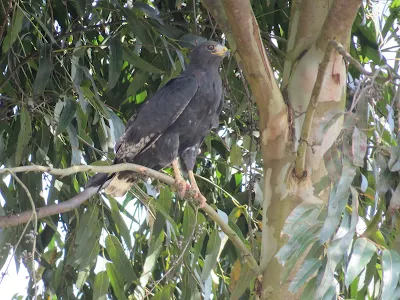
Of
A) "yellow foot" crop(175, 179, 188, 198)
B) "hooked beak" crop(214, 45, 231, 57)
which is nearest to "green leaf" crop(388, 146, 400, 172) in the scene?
"yellow foot" crop(175, 179, 188, 198)

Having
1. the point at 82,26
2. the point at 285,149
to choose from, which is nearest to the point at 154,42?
the point at 82,26

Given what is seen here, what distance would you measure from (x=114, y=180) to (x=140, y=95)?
66 centimetres

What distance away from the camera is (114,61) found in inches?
111

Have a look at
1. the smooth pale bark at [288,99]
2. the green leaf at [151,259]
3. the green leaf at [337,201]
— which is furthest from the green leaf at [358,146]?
the green leaf at [151,259]

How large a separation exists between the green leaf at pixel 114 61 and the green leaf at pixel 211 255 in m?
0.67

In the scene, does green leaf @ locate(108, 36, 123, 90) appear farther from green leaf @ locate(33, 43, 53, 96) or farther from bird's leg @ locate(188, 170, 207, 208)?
bird's leg @ locate(188, 170, 207, 208)

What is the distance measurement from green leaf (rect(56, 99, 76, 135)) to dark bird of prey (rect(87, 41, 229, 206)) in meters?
0.26

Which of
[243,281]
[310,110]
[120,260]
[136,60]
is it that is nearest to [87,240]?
[120,260]

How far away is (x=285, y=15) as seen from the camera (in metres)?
3.18

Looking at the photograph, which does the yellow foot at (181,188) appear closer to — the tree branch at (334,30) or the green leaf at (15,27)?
the tree branch at (334,30)

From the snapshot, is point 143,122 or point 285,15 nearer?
point 143,122

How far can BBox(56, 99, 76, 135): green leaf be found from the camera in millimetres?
2660

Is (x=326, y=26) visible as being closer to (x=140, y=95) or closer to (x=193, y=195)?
(x=193, y=195)

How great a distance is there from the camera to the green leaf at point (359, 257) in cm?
179
